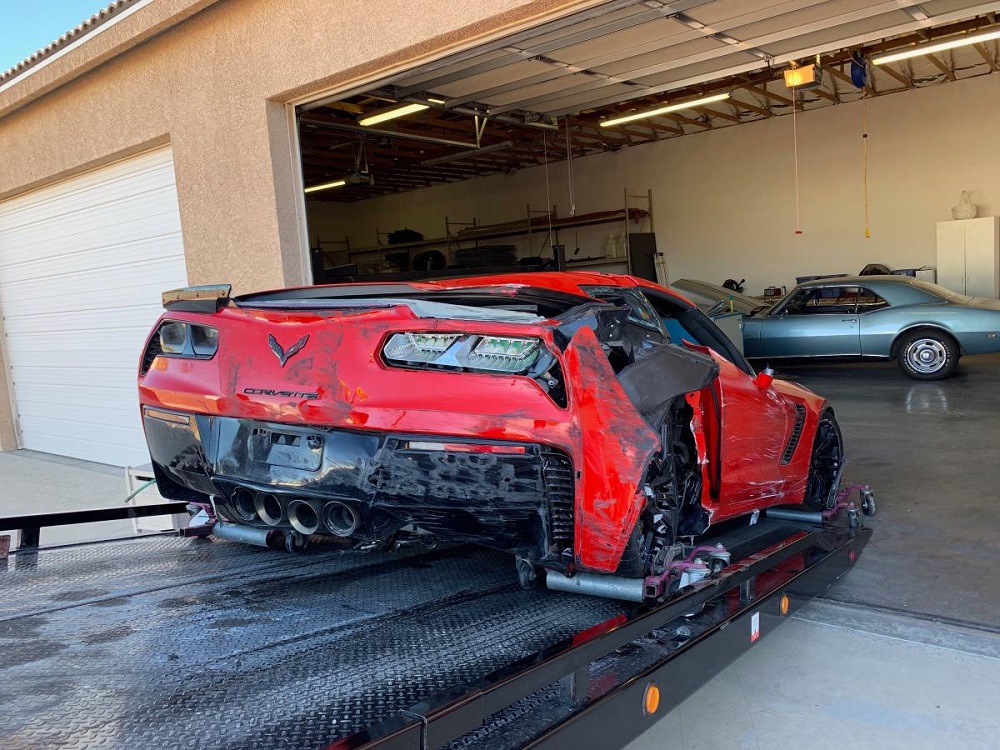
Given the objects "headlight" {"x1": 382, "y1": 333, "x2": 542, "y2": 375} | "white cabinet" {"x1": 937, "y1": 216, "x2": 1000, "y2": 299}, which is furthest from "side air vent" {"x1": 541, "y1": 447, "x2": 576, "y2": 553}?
"white cabinet" {"x1": 937, "y1": 216, "x2": 1000, "y2": 299}

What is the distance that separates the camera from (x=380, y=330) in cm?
229

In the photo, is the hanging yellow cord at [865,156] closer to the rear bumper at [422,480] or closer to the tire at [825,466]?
the tire at [825,466]

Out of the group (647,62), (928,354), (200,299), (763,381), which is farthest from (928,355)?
(200,299)

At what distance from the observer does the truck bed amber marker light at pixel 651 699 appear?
2.19m

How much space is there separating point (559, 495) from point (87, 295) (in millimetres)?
9251

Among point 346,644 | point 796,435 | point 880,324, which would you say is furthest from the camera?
point 880,324

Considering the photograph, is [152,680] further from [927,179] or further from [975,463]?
[927,179]

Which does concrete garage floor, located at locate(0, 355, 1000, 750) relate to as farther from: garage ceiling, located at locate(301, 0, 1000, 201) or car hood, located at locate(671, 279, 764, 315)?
car hood, located at locate(671, 279, 764, 315)

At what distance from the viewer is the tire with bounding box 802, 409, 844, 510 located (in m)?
4.15

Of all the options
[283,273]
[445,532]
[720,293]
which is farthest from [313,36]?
[720,293]

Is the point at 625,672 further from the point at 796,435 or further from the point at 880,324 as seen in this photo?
the point at 880,324

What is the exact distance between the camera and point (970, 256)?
1485 cm

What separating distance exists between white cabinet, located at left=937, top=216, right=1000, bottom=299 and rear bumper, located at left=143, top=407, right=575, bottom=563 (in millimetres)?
15518

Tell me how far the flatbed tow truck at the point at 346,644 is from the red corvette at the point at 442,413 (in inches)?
10.7
